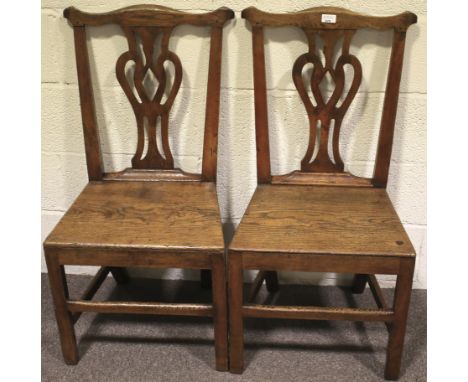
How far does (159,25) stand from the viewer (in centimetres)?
162

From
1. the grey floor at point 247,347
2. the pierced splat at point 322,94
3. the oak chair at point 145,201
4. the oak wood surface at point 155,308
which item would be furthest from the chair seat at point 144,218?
the grey floor at point 247,347

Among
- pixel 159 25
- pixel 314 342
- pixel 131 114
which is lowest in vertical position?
pixel 314 342

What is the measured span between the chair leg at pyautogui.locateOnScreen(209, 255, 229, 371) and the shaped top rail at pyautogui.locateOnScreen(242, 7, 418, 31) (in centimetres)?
73

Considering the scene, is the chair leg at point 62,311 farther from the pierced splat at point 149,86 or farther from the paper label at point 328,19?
the paper label at point 328,19

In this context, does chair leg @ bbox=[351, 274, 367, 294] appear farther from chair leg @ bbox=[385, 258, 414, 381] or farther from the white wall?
chair leg @ bbox=[385, 258, 414, 381]

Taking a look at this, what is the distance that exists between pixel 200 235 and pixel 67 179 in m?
0.73

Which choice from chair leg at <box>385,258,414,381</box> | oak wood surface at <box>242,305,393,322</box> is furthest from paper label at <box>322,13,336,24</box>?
oak wood surface at <box>242,305,393,322</box>

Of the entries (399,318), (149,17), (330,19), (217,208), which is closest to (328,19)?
(330,19)

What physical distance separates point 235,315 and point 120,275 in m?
0.67

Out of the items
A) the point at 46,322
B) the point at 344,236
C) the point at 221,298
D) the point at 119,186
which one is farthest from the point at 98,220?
the point at 344,236

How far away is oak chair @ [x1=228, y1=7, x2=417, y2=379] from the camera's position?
142 centimetres

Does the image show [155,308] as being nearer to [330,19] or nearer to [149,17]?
[149,17]

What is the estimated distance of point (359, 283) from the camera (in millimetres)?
1997

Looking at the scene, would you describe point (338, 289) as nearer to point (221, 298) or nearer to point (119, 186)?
point (221, 298)
